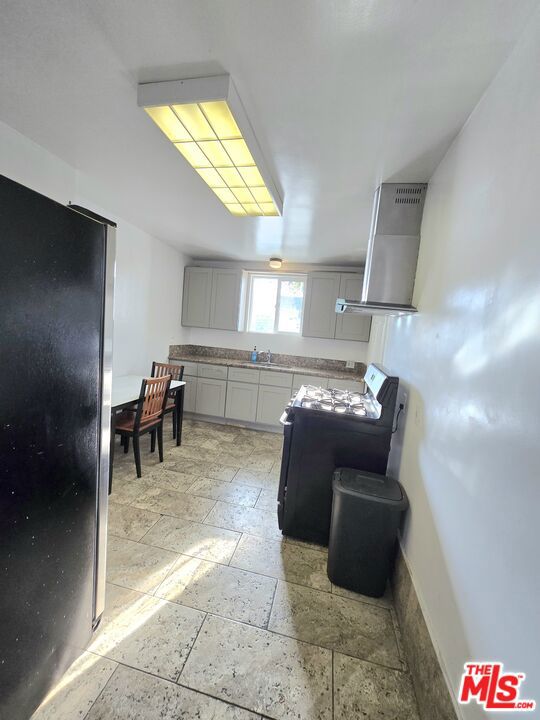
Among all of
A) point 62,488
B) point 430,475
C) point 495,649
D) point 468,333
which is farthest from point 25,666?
point 468,333

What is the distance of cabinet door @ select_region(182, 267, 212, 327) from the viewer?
4.41m

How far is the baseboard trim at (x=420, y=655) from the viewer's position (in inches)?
37.2

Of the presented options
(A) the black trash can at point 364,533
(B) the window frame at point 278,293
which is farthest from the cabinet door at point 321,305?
(A) the black trash can at point 364,533

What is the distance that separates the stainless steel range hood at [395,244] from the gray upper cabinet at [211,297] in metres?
2.73

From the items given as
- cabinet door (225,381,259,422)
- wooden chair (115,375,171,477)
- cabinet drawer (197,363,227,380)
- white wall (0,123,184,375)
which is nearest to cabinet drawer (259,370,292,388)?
cabinet door (225,381,259,422)

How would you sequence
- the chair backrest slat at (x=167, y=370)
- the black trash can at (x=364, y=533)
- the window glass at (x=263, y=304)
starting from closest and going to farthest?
the black trash can at (x=364, y=533), the chair backrest slat at (x=167, y=370), the window glass at (x=263, y=304)

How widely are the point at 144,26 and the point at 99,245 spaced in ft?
2.66

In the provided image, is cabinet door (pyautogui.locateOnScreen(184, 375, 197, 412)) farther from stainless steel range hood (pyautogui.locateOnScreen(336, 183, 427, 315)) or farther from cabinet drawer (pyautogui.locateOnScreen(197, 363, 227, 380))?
stainless steel range hood (pyautogui.locateOnScreen(336, 183, 427, 315))

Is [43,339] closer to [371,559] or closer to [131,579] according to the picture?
[131,579]

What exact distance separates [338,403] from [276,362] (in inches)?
95.8

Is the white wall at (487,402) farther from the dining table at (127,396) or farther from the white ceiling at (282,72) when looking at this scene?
the dining table at (127,396)

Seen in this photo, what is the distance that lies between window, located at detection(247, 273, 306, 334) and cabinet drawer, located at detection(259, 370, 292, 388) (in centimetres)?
91

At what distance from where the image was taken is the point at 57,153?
1867mm

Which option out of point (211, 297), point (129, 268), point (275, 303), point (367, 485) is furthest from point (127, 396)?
point (275, 303)
